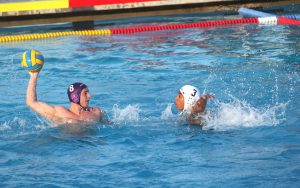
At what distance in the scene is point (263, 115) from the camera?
616 centimetres

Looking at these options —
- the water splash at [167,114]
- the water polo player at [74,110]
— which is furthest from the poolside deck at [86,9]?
the water polo player at [74,110]

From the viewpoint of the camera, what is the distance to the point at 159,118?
639 cm

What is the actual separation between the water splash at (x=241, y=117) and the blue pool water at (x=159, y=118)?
0.01 meters

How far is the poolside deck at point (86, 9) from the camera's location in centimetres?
1345

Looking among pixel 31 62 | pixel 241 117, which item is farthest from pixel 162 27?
pixel 31 62

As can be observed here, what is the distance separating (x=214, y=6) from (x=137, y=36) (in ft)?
11.3

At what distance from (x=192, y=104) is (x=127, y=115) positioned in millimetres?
918

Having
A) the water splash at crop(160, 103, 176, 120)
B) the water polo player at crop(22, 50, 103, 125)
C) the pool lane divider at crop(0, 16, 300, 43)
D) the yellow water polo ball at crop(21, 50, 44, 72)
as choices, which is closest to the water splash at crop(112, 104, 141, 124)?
the water splash at crop(160, 103, 176, 120)

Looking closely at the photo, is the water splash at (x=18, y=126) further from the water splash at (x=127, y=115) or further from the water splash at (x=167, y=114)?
the water splash at (x=167, y=114)

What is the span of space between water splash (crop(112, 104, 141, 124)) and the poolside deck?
7.38 m

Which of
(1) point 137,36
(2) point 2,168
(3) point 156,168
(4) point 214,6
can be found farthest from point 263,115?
(4) point 214,6

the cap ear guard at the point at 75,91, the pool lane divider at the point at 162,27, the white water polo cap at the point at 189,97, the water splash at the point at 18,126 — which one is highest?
the pool lane divider at the point at 162,27

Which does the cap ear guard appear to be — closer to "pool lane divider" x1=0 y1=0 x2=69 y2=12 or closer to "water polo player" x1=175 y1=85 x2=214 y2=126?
"water polo player" x1=175 y1=85 x2=214 y2=126

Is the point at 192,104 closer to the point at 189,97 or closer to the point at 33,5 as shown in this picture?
the point at 189,97
